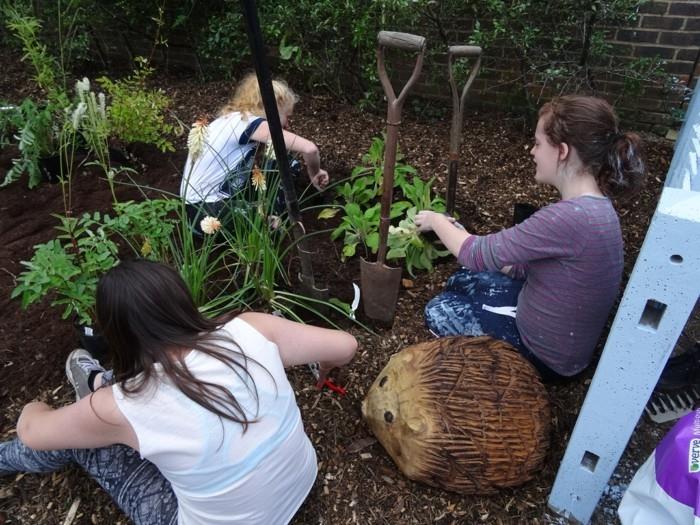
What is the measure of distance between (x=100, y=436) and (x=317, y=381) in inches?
38.1

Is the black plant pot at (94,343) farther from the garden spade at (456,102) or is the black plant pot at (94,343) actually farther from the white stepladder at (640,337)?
the white stepladder at (640,337)

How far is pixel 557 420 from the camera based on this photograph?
196 cm

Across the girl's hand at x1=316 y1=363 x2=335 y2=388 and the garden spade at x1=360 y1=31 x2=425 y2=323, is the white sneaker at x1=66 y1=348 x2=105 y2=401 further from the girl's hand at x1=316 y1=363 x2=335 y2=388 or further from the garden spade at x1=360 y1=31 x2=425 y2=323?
the garden spade at x1=360 y1=31 x2=425 y2=323

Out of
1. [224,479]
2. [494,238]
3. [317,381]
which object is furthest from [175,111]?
[224,479]

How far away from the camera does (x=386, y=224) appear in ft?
6.91

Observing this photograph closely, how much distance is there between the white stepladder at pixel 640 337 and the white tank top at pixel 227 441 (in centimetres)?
82

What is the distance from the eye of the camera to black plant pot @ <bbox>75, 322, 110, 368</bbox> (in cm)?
213

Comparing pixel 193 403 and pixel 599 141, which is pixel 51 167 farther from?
pixel 599 141

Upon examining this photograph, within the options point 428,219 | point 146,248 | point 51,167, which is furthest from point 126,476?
point 51,167

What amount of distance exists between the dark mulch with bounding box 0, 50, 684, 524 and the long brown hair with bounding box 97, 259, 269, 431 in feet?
2.43

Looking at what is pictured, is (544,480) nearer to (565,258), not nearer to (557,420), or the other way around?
(557,420)

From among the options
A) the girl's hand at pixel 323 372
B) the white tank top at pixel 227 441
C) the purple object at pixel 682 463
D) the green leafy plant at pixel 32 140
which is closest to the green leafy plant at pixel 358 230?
the girl's hand at pixel 323 372

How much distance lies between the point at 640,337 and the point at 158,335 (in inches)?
45.7

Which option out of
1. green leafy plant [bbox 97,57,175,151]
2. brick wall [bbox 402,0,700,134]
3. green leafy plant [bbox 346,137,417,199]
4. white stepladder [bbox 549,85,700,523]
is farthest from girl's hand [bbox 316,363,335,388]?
brick wall [bbox 402,0,700,134]
